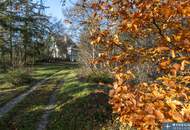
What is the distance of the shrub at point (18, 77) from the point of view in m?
35.2

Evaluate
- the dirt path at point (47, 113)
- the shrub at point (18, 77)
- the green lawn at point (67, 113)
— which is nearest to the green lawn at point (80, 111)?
the green lawn at point (67, 113)

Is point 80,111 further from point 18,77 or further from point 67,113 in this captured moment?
point 18,77

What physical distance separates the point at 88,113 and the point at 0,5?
17226 mm

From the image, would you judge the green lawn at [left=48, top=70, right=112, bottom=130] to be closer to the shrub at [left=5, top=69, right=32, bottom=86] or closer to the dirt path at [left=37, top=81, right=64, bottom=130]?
the dirt path at [left=37, top=81, right=64, bottom=130]

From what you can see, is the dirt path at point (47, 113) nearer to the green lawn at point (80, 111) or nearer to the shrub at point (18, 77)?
the green lawn at point (80, 111)

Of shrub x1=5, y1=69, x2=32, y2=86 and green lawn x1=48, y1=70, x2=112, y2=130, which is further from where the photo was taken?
shrub x1=5, y1=69, x2=32, y2=86

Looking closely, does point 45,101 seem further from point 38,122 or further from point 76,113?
point 38,122

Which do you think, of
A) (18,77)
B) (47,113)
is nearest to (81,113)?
(47,113)

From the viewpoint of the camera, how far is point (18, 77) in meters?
35.8

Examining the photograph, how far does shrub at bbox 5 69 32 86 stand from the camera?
3525cm

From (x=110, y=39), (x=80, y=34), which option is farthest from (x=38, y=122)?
(x=80, y=34)

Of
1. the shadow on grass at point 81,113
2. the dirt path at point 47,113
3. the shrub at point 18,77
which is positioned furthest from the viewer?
the shrub at point 18,77

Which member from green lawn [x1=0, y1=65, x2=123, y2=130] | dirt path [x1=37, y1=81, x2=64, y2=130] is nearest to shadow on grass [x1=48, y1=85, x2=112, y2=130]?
green lawn [x1=0, y1=65, x2=123, y2=130]

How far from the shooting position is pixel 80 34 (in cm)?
4175
